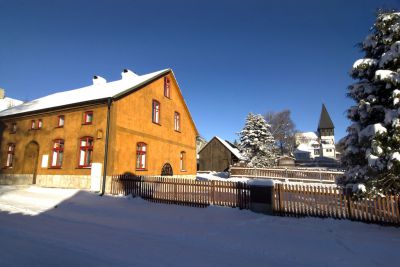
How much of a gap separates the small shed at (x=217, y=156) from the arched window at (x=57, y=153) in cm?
2639

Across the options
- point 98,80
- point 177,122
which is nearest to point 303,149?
point 177,122

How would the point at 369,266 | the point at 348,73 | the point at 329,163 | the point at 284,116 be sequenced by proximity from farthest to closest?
1. the point at 329,163
2. the point at 284,116
3. the point at 348,73
4. the point at 369,266

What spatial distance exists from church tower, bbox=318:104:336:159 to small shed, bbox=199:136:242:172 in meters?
46.4

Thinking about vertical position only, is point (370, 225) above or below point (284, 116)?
below

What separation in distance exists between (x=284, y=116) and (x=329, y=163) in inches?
687

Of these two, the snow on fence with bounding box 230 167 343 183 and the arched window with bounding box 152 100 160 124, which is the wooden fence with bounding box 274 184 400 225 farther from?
the snow on fence with bounding box 230 167 343 183

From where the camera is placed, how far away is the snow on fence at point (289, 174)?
23.0 metres

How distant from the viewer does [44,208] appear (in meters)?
10.1

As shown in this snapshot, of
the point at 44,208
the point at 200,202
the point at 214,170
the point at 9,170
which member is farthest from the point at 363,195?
the point at 214,170

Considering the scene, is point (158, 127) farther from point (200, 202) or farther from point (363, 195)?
point (363, 195)

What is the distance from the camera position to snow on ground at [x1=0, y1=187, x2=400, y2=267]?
488 cm

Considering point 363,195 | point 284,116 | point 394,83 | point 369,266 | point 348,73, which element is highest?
point 284,116

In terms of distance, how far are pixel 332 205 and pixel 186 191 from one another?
6388 mm

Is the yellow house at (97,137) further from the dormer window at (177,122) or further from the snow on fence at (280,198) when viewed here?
the snow on fence at (280,198)
